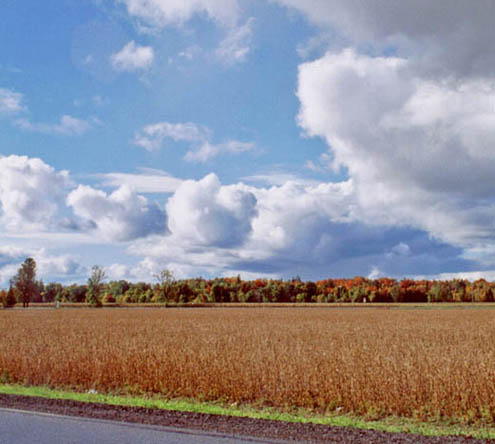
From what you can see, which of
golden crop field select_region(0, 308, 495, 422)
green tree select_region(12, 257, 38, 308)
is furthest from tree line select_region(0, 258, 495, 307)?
golden crop field select_region(0, 308, 495, 422)

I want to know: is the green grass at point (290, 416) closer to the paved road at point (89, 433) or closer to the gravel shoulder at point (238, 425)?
the gravel shoulder at point (238, 425)

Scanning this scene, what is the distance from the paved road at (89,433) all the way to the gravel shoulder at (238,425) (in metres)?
0.39

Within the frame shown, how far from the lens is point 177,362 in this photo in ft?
54.7

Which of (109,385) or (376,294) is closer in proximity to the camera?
(109,385)

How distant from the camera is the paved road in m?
8.73

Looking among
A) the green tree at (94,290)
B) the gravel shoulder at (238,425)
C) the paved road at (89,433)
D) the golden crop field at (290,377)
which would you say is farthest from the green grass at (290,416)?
the green tree at (94,290)

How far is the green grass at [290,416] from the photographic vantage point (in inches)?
419

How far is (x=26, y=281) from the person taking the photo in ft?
408

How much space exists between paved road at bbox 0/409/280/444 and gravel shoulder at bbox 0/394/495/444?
39 centimetres

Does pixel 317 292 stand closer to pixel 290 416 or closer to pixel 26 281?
pixel 26 281

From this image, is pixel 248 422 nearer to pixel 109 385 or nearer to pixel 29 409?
pixel 29 409

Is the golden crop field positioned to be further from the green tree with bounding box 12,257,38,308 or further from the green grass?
the green tree with bounding box 12,257,38,308

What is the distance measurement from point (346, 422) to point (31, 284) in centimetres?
12643

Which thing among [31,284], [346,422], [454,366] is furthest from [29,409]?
[31,284]
